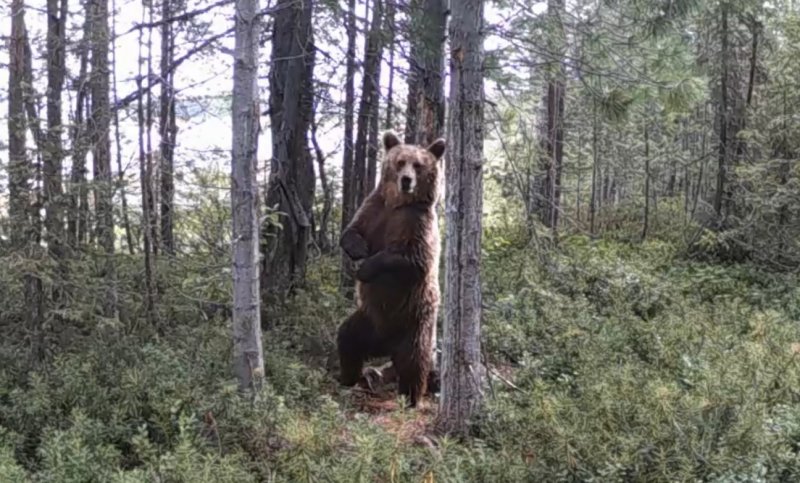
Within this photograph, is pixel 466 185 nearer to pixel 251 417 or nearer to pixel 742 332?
pixel 251 417

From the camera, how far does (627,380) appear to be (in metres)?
5.67

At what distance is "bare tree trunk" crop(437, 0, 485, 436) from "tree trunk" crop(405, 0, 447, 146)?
1.95 meters

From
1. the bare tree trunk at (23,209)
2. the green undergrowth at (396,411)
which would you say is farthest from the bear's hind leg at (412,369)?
the bare tree trunk at (23,209)

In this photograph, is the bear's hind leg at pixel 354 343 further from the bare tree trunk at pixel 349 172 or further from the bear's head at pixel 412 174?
the bare tree trunk at pixel 349 172

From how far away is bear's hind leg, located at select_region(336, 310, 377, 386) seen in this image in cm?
711

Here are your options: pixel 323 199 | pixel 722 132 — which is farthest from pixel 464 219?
pixel 722 132

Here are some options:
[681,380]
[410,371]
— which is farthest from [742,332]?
[410,371]

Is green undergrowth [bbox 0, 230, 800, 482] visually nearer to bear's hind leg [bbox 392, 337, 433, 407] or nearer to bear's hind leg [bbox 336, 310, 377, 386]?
bear's hind leg [bbox 336, 310, 377, 386]

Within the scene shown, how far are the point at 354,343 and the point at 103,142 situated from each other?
11.6 feet

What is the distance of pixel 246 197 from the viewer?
18.2 feet

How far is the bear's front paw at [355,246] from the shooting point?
6.91 m

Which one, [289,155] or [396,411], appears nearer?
[396,411]

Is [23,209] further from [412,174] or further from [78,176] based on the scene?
[412,174]

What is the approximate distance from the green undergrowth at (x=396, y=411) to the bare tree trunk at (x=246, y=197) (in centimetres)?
32
